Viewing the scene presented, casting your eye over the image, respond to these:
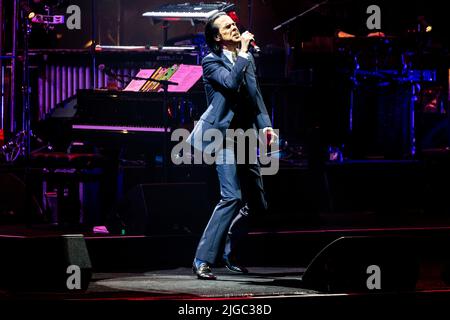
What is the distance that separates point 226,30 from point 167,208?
1719 mm

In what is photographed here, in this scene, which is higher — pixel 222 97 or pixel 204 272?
pixel 222 97

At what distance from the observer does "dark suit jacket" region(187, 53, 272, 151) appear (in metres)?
6.18

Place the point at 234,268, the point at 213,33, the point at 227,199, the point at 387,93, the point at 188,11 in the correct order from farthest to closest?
the point at 387,93 → the point at 188,11 → the point at 234,268 → the point at 213,33 → the point at 227,199

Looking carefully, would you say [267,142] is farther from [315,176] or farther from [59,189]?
[59,189]

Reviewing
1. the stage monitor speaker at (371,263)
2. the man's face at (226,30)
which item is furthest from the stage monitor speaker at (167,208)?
the stage monitor speaker at (371,263)

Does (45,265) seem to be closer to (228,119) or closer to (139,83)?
(228,119)

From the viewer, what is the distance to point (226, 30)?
20.4 feet

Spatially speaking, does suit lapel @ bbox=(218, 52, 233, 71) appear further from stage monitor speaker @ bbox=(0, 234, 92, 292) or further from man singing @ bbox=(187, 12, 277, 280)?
stage monitor speaker @ bbox=(0, 234, 92, 292)

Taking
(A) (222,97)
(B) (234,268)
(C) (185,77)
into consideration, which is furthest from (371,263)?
(C) (185,77)

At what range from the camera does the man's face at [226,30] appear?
20.4ft

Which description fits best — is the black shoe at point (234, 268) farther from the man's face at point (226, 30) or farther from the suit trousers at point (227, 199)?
the man's face at point (226, 30)

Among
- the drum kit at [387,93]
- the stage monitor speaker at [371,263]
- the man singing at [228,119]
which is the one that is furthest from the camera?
the drum kit at [387,93]

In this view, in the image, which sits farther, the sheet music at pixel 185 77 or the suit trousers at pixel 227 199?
the sheet music at pixel 185 77
